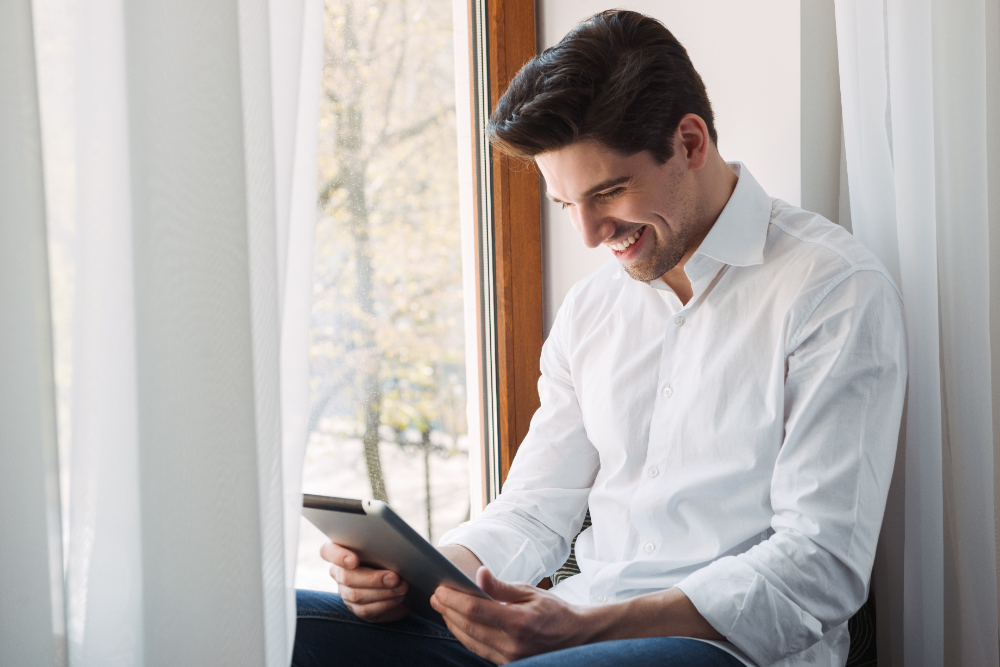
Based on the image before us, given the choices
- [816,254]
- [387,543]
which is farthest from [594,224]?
[387,543]

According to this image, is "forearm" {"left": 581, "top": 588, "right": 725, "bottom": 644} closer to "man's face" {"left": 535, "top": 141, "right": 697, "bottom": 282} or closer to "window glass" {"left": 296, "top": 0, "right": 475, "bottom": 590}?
"man's face" {"left": 535, "top": 141, "right": 697, "bottom": 282}

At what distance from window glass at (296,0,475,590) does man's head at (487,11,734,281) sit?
0.54 m

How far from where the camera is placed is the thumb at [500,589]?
3.07ft

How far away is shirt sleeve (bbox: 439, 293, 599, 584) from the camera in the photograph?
1.23m

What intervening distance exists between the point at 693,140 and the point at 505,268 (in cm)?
75

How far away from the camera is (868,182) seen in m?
1.20

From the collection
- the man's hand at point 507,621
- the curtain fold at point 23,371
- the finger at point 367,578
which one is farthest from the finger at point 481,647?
the curtain fold at point 23,371

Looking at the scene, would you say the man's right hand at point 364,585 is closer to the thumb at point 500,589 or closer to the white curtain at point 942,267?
the thumb at point 500,589

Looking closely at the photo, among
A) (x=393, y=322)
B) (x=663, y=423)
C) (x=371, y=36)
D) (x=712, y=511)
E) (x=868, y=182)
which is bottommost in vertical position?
(x=712, y=511)

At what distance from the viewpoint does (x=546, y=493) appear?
1300 millimetres

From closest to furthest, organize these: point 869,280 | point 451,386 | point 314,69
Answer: point 314,69 < point 869,280 < point 451,386

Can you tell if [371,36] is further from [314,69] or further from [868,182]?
[868,182]

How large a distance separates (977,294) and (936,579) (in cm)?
44

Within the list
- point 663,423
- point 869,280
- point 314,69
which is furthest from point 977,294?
point 314,69
